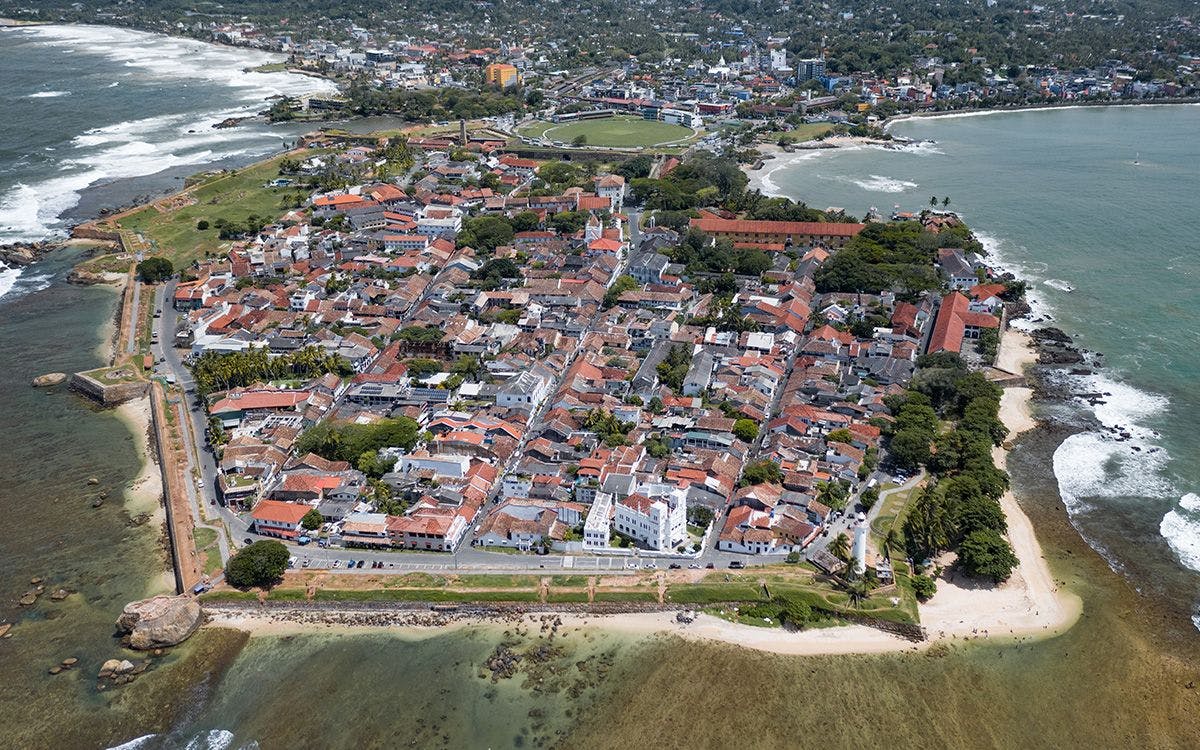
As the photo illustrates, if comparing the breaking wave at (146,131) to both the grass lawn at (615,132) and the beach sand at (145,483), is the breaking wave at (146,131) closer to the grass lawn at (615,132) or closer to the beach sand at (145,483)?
the beach sand at (145,483)

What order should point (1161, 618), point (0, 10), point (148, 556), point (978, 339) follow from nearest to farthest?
point (1161, 618) < point (148, 556) < point (978, 339) < point (0, 10)

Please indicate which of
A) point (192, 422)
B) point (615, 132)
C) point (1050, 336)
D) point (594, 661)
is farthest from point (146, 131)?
point (594, 661)

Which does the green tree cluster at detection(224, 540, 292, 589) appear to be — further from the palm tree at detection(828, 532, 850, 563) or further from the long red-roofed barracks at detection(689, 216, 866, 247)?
the long red-roofed barracks at detection(689, 216, 866, 247)

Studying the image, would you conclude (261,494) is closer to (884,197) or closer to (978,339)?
(978,339)

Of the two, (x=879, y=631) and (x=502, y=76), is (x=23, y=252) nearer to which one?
(x=879, y=631)

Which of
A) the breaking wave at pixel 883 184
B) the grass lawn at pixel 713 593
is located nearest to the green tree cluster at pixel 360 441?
the grass lawn at pixel 713 593

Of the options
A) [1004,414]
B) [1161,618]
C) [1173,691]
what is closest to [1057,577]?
[1161,618]
